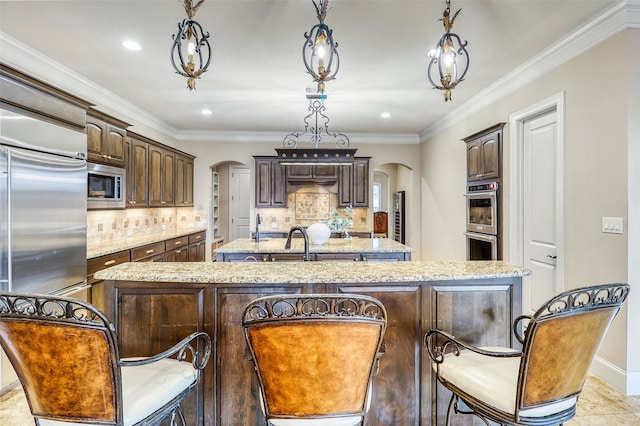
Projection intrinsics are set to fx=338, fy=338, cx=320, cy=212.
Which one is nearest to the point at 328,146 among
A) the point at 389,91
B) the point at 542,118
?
the point at 389,91

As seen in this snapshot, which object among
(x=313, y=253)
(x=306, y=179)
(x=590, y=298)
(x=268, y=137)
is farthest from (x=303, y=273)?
(x=268, y=137)

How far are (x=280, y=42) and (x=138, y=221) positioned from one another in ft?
12.3

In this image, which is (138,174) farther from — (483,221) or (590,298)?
(590,298)

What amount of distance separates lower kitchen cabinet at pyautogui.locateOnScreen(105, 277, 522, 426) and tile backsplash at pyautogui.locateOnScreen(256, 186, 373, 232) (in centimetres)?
493

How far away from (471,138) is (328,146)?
115 inches

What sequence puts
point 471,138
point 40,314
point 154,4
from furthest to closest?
point 471,138 → point 154,4 → point 40,314

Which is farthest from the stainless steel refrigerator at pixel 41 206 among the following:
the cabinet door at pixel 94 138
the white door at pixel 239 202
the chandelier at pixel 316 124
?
the white door at pixel 239 202

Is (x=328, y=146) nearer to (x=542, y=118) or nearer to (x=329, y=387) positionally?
(x=542, y=118)

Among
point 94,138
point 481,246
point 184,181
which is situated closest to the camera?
point 94,138

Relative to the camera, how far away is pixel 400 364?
1798 mm

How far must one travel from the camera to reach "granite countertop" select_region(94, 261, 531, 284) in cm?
167

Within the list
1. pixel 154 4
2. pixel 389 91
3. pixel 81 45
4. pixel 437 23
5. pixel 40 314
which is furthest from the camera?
pixel 389 91

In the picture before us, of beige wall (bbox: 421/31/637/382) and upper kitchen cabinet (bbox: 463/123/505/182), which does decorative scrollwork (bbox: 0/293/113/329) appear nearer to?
beige wall (bbox: 421/31/637/382)

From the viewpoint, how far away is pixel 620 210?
8.08 ft
